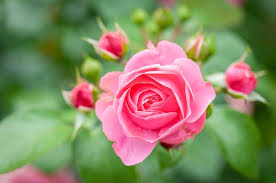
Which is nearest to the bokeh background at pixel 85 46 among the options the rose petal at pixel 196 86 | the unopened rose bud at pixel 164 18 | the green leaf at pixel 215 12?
the green leaf at pixel 215 12

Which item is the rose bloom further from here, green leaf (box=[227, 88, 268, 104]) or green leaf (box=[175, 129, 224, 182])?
green leaf (box=[175, 129, 224, 182])

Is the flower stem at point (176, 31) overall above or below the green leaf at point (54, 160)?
above

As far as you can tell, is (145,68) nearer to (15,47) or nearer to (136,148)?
(136,148)

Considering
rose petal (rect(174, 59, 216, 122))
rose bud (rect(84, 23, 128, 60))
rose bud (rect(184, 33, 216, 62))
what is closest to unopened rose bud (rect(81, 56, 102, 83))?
rose bud (rect(84, 23, 128, 60))

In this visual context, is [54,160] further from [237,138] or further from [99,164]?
[237,138]

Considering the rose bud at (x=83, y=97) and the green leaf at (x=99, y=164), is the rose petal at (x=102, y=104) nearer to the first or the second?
the rose bud at (x=83, y=97)

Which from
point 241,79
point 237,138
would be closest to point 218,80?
point 241,79

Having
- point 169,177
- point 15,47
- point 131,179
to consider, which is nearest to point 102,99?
point 131,179
